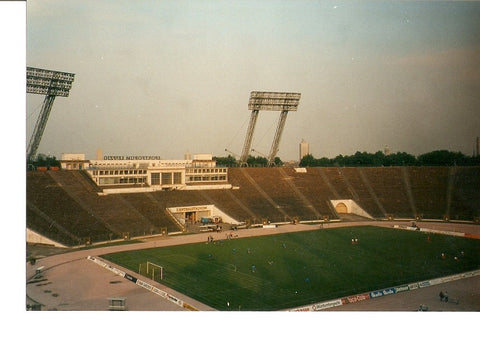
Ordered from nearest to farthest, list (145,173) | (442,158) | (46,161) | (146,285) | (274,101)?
(146,285) → (145,173) → (274,101) → (46,161) → (442,158)

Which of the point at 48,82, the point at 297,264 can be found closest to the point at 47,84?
the point at 48,82

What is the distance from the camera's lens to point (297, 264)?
2194 centimetres

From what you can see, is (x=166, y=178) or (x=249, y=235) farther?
(x=166, y=178)

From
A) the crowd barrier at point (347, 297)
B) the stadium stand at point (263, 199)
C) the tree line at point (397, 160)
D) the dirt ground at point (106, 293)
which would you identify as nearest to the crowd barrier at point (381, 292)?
the crowd barrier at point (347, 297)

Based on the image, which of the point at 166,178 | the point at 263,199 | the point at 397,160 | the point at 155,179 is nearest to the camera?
the point at 155,179

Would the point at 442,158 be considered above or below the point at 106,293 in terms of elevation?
above

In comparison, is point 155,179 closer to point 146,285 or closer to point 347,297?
point 146,285

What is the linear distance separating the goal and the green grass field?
32 centimetres

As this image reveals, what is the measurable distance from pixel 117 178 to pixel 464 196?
30.5m

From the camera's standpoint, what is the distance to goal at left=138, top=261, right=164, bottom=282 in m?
19.4

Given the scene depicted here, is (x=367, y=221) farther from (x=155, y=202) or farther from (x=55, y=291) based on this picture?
(x=55, y=291)

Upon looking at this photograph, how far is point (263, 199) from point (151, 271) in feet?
64.0

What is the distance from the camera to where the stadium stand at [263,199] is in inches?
1117

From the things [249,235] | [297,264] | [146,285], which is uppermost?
[249,235]
